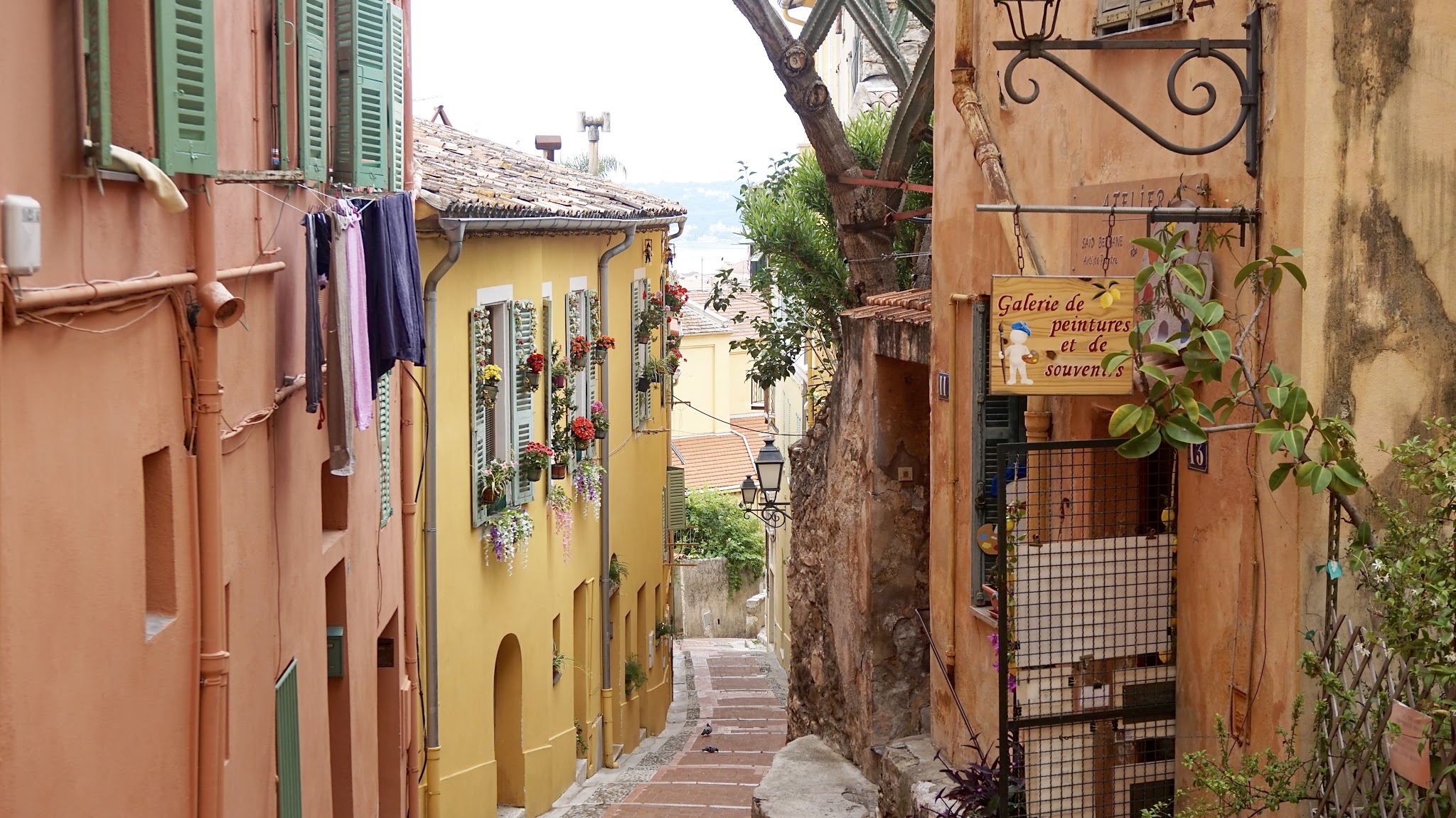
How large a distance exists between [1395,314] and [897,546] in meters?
6.89

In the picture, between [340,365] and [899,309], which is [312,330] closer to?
[340,365]

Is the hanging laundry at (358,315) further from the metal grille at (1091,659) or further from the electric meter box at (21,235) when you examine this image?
the electric meter box at (21,235)

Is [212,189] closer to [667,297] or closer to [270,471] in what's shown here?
[270,471]

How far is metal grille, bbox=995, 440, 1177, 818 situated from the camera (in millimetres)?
6910

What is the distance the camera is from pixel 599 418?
1878 centimetres

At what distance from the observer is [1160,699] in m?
7.00

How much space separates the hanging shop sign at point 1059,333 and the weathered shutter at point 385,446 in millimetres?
5531

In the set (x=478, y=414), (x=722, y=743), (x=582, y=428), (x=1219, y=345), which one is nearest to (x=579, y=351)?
(x=582, y=428)

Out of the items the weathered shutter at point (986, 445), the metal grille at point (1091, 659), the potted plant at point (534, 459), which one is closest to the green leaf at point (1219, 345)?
the metal grille at point (1091, 659)

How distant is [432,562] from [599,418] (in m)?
5.68

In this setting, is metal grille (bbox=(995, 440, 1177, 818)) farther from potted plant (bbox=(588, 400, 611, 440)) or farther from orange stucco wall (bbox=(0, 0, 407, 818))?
potted plant (bbox=(588, 400, 611, 440))

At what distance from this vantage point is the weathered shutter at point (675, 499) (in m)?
26.8

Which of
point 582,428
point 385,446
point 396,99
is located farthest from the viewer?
point 582,428

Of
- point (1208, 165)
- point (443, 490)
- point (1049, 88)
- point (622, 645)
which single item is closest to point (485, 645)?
point (443, 490)
